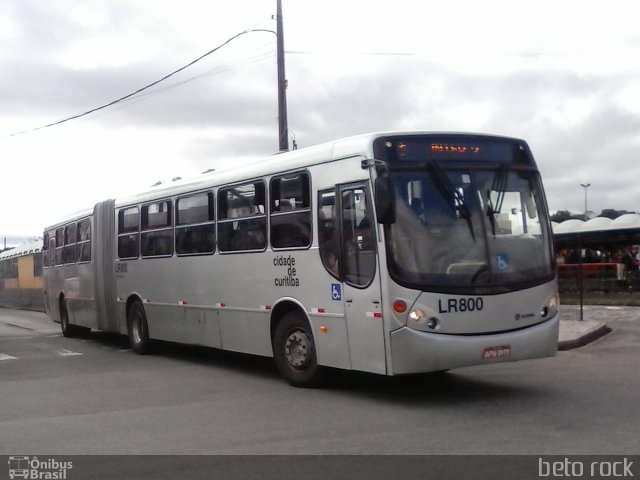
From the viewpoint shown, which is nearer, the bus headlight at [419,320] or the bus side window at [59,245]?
the bus headlight at [419,320]

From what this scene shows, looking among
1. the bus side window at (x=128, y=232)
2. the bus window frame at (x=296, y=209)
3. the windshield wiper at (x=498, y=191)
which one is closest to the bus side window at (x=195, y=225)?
the bus window frame at (x=296, y=209)

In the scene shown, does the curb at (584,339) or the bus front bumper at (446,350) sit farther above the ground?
the bus front bumper at (446,350)

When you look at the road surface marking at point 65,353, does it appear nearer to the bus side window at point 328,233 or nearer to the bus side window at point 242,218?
the bus side window at point 242,218

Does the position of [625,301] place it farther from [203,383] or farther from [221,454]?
[221,454]

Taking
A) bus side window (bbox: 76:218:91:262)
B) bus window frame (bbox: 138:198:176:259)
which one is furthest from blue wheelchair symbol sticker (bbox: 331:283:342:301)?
bus side window (bbox: 76:218:91:262)

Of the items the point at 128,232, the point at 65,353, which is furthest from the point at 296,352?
the point at 65,353

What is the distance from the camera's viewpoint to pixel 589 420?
27.5 feet

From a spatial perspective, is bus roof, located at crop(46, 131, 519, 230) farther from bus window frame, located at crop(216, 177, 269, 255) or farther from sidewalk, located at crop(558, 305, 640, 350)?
sidewalk, located at crop(558, 305, 640, 350)

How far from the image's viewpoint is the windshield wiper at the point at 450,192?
31.3 ft

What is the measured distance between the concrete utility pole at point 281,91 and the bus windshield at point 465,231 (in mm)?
10342

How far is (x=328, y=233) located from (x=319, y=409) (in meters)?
2.16
